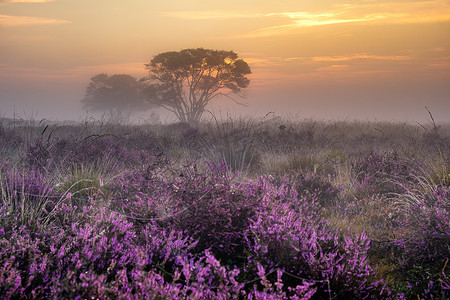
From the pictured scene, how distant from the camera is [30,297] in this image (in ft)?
7.92

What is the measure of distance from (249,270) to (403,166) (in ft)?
18.5

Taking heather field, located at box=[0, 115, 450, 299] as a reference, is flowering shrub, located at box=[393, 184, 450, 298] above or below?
below

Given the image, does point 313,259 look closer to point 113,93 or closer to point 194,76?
point 194,76

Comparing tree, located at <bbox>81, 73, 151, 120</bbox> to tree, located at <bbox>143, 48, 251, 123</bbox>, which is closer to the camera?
tree, located at <bbox>143, 48, 251, 123</bbox>

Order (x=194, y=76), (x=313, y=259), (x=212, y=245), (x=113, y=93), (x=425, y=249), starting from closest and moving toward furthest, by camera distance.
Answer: (x=313, y=259) < (x=212, y=245) < (x=425, y=249) < (x=194, y=76) < (x=113, y=93)

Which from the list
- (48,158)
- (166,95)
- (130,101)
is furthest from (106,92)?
(48,158)

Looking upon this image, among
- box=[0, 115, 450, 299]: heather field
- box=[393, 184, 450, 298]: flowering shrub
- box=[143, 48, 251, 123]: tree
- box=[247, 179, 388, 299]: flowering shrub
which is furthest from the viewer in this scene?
box=[143, 48, 251, 123]: tree

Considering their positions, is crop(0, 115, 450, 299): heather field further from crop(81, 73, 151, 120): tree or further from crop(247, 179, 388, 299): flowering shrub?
crop(81, 73, 151, 120): tree

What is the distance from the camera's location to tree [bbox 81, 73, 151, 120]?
58438 mm

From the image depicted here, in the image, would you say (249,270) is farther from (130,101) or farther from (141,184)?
(130,101)

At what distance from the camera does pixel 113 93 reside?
192ft

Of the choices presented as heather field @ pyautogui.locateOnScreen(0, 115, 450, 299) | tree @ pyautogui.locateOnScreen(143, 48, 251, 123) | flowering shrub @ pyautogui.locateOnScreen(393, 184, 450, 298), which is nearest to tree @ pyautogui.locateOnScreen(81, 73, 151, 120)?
tree @ pyautogui.locateOnScreen(143, 48, 251, 123)

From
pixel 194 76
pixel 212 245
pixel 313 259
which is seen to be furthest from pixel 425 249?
pixel 194 76

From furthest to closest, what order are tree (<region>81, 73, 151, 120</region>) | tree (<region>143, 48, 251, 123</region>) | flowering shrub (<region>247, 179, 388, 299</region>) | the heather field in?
tree (<region>81, 73, 151, 120</region>), tree (<region>143, 48, 251, 123</region>), flowering shrub (<region>247, 179, 388, 299</region>), the heather field
